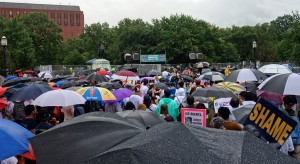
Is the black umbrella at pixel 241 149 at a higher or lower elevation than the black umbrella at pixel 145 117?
higher

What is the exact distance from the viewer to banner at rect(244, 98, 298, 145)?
199 inches

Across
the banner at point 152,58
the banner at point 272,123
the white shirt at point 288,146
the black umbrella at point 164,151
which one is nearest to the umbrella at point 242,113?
the white shirt at point 288,146

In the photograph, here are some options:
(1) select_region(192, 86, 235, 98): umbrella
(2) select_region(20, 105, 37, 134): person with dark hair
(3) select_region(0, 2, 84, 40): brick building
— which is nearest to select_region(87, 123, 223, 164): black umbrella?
(2) select_region(20, 105, 37, 134): person with dark hair

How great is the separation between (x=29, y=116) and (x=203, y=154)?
5.66 meters

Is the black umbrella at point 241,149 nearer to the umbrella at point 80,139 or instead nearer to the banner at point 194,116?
the umbrella at point 80,139

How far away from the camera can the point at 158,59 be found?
184 feet

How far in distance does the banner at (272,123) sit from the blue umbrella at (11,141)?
110 inches

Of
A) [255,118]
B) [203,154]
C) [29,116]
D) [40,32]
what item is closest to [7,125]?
[203,154]

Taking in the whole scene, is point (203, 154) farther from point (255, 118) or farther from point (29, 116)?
point (29, 116)

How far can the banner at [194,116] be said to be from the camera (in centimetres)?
780

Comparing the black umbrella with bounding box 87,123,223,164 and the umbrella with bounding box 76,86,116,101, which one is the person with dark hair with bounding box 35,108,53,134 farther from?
the black umbrella with bounding box 87,123,223,164

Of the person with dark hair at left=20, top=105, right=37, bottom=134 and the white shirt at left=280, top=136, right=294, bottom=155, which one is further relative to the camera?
the person with dark hair at left=20, top=105, right=37, bottom=134

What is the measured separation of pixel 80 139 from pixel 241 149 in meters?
1.93

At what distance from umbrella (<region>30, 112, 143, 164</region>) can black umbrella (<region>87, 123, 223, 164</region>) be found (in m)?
1.01
